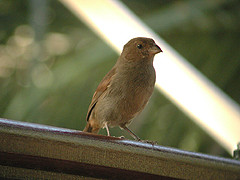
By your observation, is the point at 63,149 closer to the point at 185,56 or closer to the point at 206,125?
the point at 206,125

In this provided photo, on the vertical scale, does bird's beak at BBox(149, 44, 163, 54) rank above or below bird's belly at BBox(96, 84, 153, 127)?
above

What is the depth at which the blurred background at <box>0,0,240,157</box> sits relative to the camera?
4.82m

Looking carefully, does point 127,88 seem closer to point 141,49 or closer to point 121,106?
point 121,106

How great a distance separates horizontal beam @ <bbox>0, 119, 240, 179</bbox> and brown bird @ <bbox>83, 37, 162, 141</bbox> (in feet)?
4.77

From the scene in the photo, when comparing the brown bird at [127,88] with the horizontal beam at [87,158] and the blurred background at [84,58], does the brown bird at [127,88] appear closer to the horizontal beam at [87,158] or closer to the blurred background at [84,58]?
the horizontal beam at [87,158]

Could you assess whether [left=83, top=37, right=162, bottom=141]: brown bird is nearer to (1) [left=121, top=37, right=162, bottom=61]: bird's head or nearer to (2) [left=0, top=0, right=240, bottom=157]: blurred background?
(1) [left=121, top=37, right=162, bottom=61]: bird's head

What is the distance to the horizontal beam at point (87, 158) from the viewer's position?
1.19 metres

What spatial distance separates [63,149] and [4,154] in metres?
0.18

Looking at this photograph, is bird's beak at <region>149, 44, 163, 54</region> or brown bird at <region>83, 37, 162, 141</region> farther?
bird's beak at <region>149, 44, 163, 54</region>

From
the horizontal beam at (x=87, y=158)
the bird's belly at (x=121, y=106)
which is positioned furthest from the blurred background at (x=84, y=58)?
the horizontal beam at (x=87, y=158)

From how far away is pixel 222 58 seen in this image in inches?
190

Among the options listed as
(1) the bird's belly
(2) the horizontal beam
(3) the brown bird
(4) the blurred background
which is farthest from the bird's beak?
(4) the blurred background

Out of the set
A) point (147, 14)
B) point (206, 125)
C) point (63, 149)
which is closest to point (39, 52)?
point (147, 14)

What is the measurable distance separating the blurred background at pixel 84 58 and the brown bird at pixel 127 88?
5.33 feet
